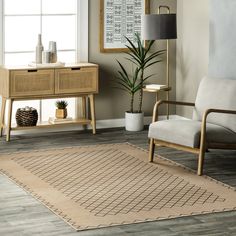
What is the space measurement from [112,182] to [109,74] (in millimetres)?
2574

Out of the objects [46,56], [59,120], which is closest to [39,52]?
[46,56]

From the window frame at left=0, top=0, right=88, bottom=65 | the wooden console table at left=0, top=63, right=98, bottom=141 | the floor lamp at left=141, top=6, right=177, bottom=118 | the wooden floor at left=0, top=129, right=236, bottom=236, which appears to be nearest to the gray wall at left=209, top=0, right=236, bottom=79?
the floor lamp at left=141, top=6, right=177, bottom=118

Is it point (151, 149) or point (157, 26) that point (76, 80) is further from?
point (151, 149)

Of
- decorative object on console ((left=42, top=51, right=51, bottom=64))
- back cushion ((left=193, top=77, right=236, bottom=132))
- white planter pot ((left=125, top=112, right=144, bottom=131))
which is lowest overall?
white planter pot ((left=125, top=112, right=144, bottom=131))

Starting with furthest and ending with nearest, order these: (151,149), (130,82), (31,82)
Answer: (130,82) → (31,82) → (151,149)

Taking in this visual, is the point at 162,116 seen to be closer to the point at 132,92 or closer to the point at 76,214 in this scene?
the point at 132,92

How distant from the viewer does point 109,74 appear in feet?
28.1

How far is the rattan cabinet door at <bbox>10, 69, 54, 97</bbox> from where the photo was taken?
25.3 feet

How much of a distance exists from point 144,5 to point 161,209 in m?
3.74

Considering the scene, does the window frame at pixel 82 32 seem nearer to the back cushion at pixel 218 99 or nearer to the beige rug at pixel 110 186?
the beige rug at pixel 110 186

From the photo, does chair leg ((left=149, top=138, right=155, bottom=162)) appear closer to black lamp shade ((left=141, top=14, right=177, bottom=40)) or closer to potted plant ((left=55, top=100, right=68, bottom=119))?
black lamp shade ((left=141, top=14, right=177, bottom=40))

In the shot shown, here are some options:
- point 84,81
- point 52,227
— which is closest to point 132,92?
point 84,81

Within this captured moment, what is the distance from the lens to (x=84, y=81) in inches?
319

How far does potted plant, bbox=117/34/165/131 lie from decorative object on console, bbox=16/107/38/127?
1090 millimetres
